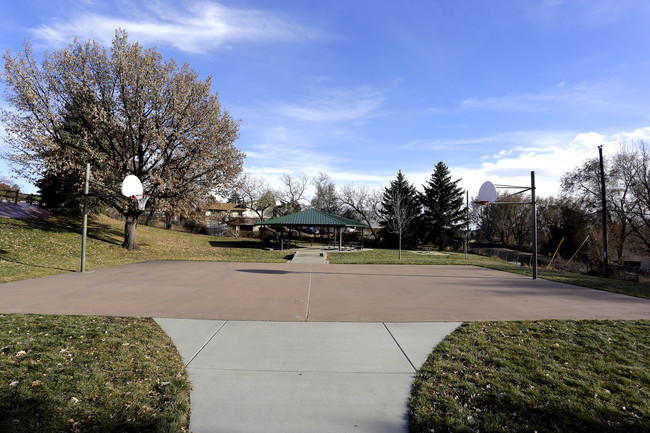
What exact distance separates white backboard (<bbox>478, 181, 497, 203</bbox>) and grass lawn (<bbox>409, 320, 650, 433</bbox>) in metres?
8.40

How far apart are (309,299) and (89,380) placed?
220 inches

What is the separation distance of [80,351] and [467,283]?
11.5 m

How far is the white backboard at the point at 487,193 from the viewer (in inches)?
549

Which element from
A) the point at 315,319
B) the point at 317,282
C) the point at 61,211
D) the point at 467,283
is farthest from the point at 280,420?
the point at 61,211

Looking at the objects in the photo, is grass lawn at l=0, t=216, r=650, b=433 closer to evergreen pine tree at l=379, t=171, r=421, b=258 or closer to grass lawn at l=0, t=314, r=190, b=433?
grass lawn at l=0, t=314, r=190, b=433

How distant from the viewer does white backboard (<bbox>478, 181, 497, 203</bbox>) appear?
45.8ft

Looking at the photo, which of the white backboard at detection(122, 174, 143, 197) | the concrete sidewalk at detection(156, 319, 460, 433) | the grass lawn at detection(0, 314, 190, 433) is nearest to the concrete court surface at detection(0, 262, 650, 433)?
the concrete sidewalk at detection(156, 319, 460, 433)

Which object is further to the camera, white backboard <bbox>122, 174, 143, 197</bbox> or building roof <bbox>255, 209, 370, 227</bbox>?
building roof <bbox>255, 209, 370, 227</bbox>

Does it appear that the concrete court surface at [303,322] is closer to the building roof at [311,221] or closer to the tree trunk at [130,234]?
the tree trunk at [130,234]

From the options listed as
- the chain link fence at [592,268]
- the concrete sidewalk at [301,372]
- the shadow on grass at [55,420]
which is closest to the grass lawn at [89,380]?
the shadow on grass at [55,420]

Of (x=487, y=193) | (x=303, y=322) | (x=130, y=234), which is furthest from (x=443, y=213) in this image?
(x=303, y=322)

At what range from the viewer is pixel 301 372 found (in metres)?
4.28

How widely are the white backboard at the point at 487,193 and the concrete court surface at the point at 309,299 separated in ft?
11.2

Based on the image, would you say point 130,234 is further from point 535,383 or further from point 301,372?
point 535,383
